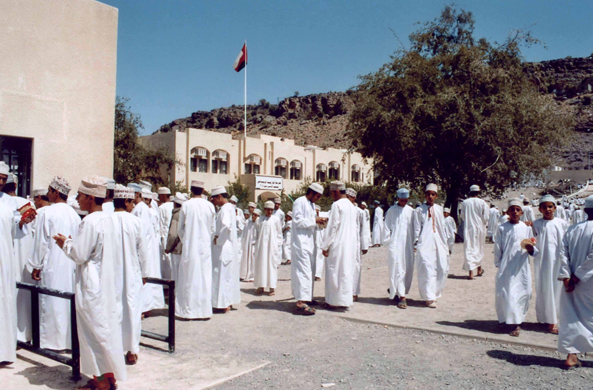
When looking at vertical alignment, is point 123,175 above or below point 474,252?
above

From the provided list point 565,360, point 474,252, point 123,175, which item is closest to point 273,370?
point 565,360

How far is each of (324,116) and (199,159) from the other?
4779cm

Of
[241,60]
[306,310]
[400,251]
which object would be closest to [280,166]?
[241,60]

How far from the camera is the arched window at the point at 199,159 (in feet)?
112

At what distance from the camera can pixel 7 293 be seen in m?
4.57

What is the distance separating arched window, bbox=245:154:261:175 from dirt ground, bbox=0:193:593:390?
3020cm

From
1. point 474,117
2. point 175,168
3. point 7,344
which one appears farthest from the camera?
point 175,168

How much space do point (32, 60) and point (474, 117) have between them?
14430 millimetres

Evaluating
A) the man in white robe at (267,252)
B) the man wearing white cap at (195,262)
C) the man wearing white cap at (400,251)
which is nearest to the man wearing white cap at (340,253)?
the man wearing white cap at (400,251)

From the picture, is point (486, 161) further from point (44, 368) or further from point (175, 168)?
point (175, 168)

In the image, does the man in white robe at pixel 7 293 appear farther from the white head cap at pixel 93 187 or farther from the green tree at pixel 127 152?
the green tree at pixel 127 152

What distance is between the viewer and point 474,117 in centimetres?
1814

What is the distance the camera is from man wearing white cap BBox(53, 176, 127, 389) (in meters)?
3.90

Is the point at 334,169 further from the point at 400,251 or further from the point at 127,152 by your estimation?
the point at 400,251
